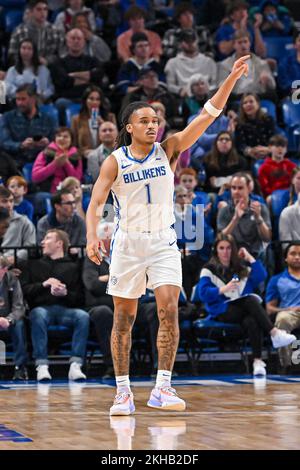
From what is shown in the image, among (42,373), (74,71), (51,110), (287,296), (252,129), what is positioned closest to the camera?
(42,373)

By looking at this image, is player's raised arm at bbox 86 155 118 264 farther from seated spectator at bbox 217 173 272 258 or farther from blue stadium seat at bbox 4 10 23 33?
blue stadium seat at bbox 4 10 23 33

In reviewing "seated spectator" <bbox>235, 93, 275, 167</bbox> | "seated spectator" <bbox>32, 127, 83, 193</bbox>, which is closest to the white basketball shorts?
"seated spectator" <bbox>32, 127, 83, 193</bbox>

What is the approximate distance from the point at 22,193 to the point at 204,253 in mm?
2314

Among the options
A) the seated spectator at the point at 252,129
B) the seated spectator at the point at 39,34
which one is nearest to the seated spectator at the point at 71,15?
the seated spectator at the point at 39,34

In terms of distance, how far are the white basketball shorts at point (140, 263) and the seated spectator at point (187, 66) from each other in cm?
860

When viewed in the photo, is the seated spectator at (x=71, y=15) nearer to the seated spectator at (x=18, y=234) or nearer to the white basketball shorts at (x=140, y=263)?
the seated spectator at (x=18, y=234)

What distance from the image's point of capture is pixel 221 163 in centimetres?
1378

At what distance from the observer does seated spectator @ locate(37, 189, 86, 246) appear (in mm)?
12031

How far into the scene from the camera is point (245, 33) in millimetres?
16203

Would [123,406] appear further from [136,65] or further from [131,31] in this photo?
[131,31]

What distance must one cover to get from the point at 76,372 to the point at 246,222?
9.34ft

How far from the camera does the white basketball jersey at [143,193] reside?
292 inches

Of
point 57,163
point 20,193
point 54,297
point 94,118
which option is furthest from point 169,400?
point 94,118
